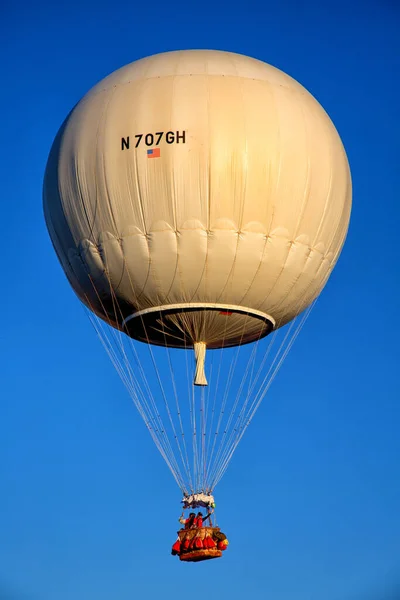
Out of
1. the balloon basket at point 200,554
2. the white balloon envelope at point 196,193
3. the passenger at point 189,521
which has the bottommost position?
the balloon basket at point 200,554

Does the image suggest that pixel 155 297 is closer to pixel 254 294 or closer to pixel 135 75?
pixel 254 294

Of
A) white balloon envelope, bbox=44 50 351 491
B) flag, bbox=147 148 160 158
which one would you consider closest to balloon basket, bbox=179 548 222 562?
white balloon envelope, bbox=44 50 351 491

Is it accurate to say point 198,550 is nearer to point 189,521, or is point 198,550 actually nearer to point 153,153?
point 189,521

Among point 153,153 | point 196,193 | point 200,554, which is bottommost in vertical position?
point 200,554

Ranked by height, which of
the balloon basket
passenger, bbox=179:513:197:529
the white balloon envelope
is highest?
the white balloon envelope

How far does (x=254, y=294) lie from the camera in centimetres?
4625

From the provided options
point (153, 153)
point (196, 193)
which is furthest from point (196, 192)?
point (153, 153)

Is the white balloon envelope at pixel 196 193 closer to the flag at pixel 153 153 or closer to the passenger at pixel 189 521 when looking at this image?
the flag at pixel 153 153

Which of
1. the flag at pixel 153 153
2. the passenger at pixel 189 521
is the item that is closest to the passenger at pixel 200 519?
the passenger at pixel 189 521

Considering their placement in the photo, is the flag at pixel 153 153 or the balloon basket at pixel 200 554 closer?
the balloon basket at pixel 200 554

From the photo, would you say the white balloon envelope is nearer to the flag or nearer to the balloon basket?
the flag

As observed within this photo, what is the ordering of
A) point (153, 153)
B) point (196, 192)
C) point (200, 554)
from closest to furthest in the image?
point (200, 554)
point (196, 192)
point (153, 153)

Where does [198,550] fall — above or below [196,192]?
below

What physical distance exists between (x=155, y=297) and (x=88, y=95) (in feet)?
19.1
